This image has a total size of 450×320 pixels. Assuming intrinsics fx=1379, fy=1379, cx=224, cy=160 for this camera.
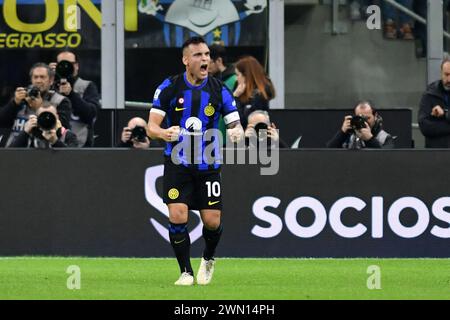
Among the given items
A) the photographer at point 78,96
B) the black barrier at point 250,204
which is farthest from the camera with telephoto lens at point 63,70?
the black barrier at point 250,204

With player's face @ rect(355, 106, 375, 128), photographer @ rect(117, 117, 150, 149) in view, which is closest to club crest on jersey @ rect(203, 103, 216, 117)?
photographer @ rect(117, 117, 150, 149)

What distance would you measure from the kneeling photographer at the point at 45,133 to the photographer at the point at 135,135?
634 mm

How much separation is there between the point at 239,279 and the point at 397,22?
25.8 feet

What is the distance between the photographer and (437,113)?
15914 millimetres

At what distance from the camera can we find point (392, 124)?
17234 millimetres

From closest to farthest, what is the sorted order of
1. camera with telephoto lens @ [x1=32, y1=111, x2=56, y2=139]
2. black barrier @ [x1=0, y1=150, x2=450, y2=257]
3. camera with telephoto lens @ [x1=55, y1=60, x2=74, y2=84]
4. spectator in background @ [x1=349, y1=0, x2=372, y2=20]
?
camera with telephoto lens @ [x1=32, y1=111, x2=56, y2=139] < black barrier @ [x1=0, y1=150, x2=450, y2=257] < camera with telephoto lens @ [x1=55, y1=60, x2=74, y2=84] < spectator in background @ [x1=349, y1=0, x2=372, y2=20]

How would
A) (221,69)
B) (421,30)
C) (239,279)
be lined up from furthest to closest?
1. (421,30)
2. (221,69)
3. (239,279)

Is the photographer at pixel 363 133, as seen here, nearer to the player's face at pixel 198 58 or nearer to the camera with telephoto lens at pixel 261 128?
the camera with telephoto lens at pixel 261 128

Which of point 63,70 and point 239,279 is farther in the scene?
point 63,70

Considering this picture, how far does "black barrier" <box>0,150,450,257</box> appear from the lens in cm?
1554

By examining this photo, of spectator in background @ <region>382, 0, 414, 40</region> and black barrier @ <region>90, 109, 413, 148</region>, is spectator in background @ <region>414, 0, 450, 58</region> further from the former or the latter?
black barrier @ <region>90, 109, 413, 148</region>

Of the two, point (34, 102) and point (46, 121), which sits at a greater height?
point (34, 102)

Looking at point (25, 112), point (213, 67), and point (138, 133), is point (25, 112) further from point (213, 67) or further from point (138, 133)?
point (213, 67)

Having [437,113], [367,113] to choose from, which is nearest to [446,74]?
[437,113]
